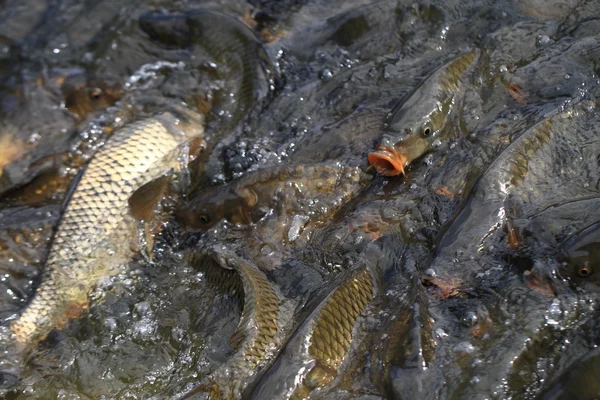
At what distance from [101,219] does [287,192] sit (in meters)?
1.26

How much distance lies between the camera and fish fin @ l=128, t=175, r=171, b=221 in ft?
14.3

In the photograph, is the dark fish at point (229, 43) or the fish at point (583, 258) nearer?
the fish at point (583, 258)

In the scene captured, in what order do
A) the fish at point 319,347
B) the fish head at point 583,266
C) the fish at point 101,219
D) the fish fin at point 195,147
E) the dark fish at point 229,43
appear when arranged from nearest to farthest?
1. the fish at point 319,347
2. the fish head at point 583,266
3. the fish at point 101,219
4. the fish fin at point 195,147
5. the dark fish at point 229,43

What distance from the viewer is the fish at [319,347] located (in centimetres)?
283

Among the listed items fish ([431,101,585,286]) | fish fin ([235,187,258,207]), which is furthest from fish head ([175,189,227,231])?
fish ([431,101,585,286])

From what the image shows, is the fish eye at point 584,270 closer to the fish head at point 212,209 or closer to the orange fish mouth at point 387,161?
the orange fish mouth at point 387,161

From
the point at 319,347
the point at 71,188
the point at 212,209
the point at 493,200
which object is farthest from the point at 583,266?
the point at 71,188

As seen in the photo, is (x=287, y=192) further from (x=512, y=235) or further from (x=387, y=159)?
(x=512, y=235)

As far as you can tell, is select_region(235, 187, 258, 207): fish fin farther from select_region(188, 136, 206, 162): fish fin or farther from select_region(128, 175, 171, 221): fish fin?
select_region(188, 136, 206, 162): fish fin

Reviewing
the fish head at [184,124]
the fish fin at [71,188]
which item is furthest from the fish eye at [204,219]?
the fish fin at [71,188]

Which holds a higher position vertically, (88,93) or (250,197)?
(250,197)

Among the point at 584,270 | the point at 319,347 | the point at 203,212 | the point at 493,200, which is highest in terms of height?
the point at 584,270

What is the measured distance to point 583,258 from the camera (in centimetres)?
301

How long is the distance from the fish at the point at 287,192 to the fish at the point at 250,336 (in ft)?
1.93
